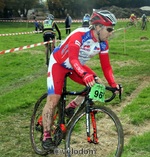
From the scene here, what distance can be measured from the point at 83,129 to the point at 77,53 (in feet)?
6.83

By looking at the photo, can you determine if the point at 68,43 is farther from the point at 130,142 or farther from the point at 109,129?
the point at 130,142

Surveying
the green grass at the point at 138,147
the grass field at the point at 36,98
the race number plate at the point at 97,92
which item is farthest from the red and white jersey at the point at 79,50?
the grass field at the point at 36,98

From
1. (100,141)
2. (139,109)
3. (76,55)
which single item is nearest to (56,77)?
(76,55)

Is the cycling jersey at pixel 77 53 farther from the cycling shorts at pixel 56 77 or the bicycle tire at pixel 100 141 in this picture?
the bicycle tire at pixel 100 141

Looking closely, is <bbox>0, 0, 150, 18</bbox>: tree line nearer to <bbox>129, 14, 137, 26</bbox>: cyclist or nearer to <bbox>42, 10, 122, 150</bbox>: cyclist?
<bbox>129, 14, 137, 26</bbox>: cyclist

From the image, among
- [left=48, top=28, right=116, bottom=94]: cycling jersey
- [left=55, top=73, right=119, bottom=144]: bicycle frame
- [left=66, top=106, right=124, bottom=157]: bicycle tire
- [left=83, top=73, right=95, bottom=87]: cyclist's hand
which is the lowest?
[left=66, top=106, right=124, bottom=157]: bicycle tire

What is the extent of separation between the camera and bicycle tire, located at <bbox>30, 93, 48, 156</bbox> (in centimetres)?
506

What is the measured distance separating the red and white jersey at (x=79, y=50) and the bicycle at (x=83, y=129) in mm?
325

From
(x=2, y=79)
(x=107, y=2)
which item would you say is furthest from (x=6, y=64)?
(x=107, y=2)

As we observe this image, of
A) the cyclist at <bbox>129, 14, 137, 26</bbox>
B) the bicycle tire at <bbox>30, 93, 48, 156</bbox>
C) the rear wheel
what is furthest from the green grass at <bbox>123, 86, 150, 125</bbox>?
the cyclist at <bbox>129, 14, 137, 26</bbox>

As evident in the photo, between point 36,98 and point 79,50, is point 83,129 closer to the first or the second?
point 79,50

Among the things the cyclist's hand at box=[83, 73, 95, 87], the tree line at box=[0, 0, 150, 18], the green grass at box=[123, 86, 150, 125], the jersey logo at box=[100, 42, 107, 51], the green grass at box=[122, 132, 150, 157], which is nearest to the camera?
the cyclist's hand at box=[83, 73, 95, 87]

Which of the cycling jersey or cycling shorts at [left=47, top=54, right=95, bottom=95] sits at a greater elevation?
the cycling jersey

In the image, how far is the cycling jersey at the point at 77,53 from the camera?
419cm
